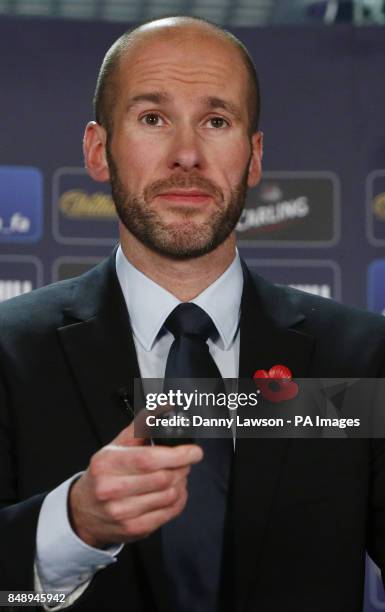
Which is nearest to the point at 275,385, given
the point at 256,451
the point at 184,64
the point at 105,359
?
the point at 256,451

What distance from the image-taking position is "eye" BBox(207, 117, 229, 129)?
4.40ft

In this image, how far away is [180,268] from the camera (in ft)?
4.44

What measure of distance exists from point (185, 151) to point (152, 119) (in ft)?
0.24

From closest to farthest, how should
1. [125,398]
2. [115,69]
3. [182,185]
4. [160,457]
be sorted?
1. [160,457]
2. [125,398]
3. [182,185]
4. [115,69]

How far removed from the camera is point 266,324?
1.34 metres

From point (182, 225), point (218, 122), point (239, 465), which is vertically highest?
point (218, 122)

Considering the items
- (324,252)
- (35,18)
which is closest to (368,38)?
(324,252)

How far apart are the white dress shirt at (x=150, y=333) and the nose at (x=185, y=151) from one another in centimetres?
15

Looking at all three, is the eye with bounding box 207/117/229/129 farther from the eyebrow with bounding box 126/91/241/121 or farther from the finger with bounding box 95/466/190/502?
the finger with bounding box 95/466/190/502

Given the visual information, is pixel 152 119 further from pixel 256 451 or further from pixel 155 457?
pixel 155 457

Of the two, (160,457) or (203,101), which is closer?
(160,457)

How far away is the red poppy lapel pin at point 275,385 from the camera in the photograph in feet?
4.09

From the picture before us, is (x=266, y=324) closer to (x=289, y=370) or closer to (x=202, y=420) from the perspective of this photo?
(x=289, y=370)

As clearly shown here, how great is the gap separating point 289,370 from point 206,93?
0.34 metres
